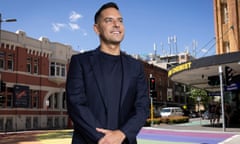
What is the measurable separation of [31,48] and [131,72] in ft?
126

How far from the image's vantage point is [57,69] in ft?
144

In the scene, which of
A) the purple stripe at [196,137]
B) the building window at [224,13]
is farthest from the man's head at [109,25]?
the building window at [224,13]

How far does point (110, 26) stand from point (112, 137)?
0.89 m

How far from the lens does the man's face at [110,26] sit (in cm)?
283

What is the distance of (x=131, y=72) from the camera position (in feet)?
9.45

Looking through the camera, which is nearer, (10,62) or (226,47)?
(226,47)

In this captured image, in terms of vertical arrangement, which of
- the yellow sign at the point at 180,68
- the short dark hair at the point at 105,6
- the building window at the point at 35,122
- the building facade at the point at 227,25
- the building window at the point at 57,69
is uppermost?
the building facade at the point at 227,25

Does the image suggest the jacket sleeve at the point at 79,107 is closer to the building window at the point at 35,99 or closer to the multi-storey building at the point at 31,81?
the multi-storey building at the point at 31,81

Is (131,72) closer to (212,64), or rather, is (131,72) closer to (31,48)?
(212,64)

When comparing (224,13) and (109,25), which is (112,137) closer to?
(109,25)

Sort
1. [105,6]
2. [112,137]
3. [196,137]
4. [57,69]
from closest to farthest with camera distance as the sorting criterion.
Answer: [112,137], [105,6], [196,137], [57,69]

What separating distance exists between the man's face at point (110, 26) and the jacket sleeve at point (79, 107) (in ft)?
1.04

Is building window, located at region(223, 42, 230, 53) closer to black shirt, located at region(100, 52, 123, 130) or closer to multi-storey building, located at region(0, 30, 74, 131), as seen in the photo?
multi-storey building, located at region(0, 30, 74, 131)

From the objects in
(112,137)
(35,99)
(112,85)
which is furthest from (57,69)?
(112,137)
